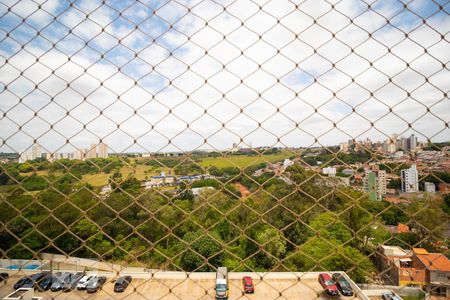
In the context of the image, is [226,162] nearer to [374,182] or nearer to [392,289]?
[374,182]

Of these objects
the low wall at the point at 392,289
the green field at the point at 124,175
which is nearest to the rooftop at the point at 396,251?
the low wall at the point at 392,289

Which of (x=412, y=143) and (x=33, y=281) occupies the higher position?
(x=412, y=143)

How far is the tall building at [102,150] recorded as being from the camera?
1.18m

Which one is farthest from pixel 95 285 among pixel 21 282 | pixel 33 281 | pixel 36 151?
pixel 36 151

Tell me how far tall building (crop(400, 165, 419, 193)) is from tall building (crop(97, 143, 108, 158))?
1251mm

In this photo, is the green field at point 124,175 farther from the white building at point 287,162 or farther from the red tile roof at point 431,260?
the red tile roof at point 431,260

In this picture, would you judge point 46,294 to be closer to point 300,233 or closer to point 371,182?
point 371,182

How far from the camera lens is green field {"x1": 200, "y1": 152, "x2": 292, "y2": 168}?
3.82ft

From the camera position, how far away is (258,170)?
1302mm

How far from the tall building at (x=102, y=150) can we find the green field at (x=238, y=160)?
0.41 metres

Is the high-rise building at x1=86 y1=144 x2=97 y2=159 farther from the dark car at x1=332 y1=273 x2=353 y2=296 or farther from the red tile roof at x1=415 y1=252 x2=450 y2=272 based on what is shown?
the red tile roof at x1=415 y1=252 x2=450 y2=272

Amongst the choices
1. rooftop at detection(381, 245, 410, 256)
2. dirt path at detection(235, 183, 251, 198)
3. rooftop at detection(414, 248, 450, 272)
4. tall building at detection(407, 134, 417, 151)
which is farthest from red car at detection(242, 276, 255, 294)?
tall building at detection(407, 134, 417, 151)

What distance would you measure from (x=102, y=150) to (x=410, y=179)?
132 centimetres

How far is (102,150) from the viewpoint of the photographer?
1201mm
